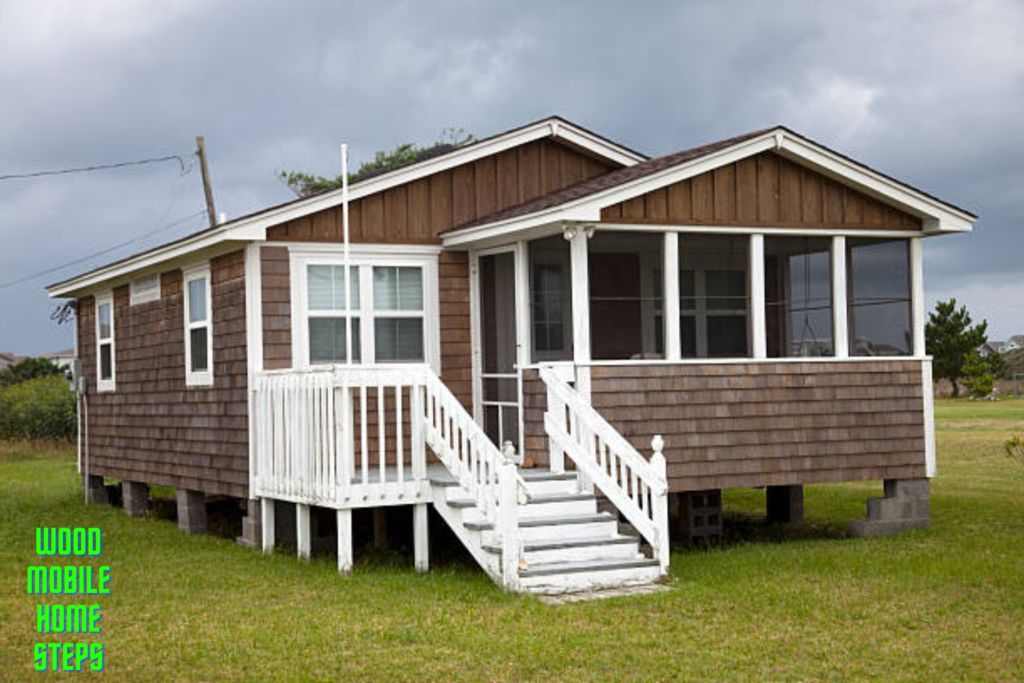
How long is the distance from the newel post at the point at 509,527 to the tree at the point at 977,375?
5176cm

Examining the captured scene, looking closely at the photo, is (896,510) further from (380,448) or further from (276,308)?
(276,308)

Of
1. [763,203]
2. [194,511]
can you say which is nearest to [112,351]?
[194,511]

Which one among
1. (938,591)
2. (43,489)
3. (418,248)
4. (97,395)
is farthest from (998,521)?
(43,489)

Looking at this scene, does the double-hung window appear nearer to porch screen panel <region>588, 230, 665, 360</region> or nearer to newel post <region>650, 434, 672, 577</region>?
porch screen panel <region>588, 230, 665, 360</region>

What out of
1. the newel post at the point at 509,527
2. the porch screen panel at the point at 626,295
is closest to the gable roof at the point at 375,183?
the porch screen panel at the point at 626,295

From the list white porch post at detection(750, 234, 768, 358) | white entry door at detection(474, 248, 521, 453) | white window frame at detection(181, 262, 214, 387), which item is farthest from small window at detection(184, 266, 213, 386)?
white porch post at detection(750, 234, 768, 358)

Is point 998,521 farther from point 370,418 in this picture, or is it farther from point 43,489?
point 43,489

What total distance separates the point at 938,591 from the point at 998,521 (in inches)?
210

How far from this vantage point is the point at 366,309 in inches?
507

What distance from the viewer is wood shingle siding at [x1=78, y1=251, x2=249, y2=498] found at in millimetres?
13164

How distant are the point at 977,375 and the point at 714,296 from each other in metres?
49.0

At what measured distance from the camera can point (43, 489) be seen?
2092 centimetres

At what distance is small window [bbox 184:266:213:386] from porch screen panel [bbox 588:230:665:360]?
417 cm

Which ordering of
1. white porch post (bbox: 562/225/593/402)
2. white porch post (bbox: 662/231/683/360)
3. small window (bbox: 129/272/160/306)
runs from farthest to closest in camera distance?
small window (bbox: 129/272/160/306)
white porch post (bbox: 662/231/683/360)
white porch post (bbox: 562/225/593/402)
